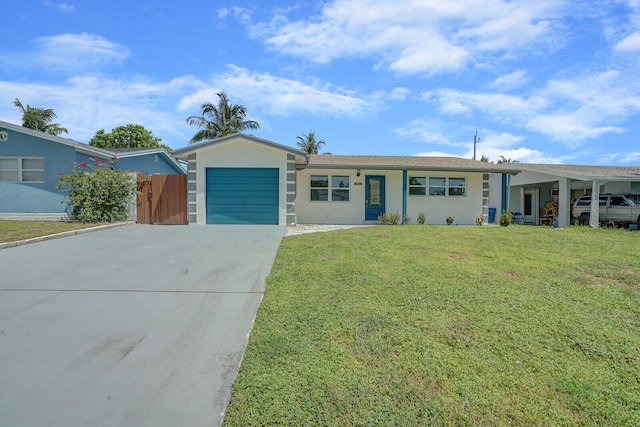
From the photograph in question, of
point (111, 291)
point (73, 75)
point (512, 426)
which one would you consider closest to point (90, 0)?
point (73, 75)

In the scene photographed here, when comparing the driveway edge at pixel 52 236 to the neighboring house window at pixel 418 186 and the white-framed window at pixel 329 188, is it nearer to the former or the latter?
the white-framed window at pixel 329 188

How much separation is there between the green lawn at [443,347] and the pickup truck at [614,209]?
13.3 metres

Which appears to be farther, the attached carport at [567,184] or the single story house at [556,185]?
the single story house at [556,185]

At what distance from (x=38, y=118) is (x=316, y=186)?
97.9 feet

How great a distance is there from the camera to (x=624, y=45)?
33.6ft

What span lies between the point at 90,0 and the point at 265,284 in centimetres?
936

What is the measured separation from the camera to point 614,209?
16.2 m

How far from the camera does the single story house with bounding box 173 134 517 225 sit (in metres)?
13.3

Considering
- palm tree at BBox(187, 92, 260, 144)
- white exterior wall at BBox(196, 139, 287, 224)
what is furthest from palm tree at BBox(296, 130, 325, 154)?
white exterior wall at BBox(196, 139, 287, 224)

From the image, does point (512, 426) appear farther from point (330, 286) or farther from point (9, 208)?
point (9, 208)

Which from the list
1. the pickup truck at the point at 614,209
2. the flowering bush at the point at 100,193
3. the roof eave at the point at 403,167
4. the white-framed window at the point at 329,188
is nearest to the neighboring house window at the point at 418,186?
the roof eave at the point at 403,167

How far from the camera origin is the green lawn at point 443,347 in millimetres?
2364

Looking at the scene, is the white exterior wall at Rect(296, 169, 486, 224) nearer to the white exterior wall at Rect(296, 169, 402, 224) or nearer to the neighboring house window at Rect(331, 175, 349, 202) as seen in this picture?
the white exterior wall at Rect(296, 169, 402, 224)

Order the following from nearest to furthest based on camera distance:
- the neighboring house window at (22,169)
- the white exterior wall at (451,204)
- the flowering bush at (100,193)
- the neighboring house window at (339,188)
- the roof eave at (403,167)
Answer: the flowering bush at (100,193) < the neighboring house window at (22,169) < the roof eave at (403,167) < the neighboring house window at (339,188) < the white exterior wall at (451,204)
